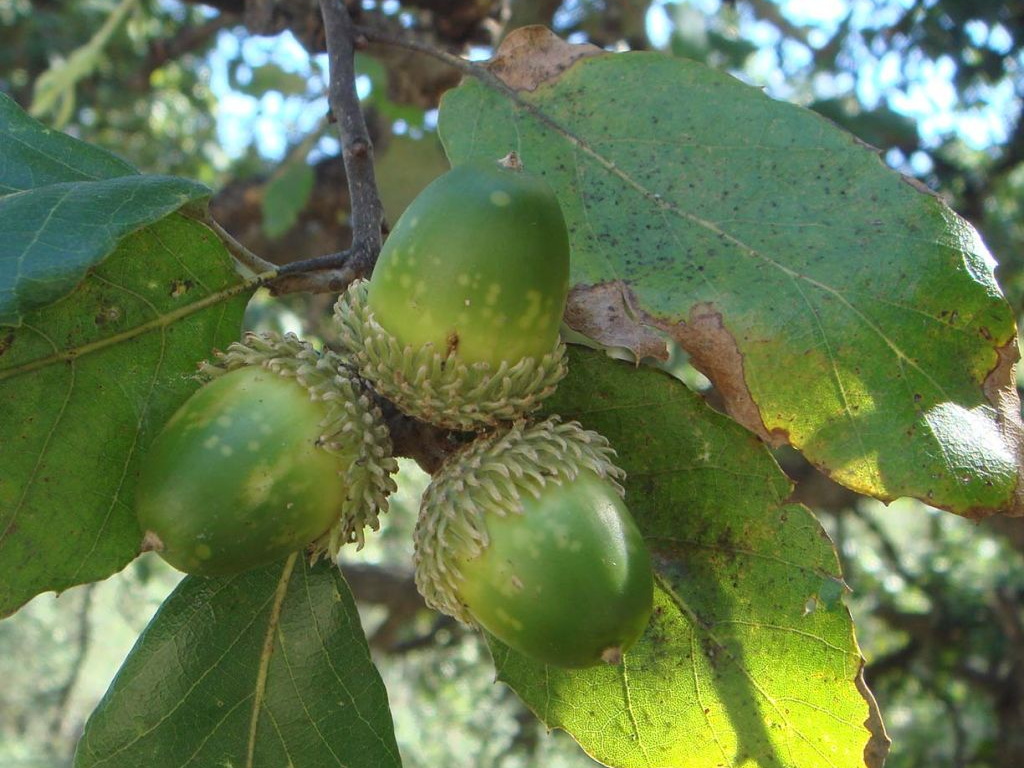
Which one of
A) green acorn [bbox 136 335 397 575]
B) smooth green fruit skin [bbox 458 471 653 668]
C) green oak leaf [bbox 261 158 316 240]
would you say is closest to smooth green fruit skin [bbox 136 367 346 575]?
green acorn [bbox 136 335 397 575]

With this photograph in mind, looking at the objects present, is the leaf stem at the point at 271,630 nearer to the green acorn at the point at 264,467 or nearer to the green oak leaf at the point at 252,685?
the green oak leaf at the point at 252,685

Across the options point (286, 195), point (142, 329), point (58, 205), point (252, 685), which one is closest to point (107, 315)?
point (142, 329)

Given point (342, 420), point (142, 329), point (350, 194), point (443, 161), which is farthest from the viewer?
point (443, 161)

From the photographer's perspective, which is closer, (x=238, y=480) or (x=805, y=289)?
(x=238, y=480)

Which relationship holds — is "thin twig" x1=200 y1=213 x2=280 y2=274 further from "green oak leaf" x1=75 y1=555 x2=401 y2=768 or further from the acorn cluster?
"green oak leaf" x1=75 y1=555 x2=401 y2=768

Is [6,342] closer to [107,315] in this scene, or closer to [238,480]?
[107,315]

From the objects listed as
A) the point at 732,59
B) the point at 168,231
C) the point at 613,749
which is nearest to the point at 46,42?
the point at 732,59
